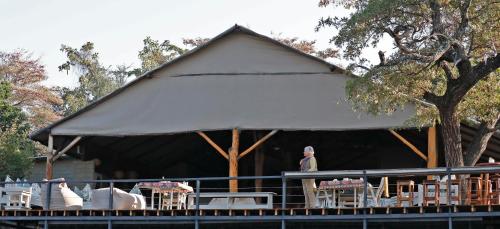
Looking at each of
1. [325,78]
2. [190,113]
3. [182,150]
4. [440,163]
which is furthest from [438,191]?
[182,150]

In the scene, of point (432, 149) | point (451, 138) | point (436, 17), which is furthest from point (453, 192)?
point (432, 149)

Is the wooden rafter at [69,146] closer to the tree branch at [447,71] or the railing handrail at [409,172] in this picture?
the railing handrail at [409,172]

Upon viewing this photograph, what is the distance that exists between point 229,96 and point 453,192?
267 inches

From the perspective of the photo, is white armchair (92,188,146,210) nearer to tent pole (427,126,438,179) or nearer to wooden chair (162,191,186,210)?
wooden chair (162,191,186,210)

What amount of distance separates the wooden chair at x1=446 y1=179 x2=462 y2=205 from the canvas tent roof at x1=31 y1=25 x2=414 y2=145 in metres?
4.66

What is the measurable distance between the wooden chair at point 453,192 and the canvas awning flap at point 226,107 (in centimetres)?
437

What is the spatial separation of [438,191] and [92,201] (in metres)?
5.96

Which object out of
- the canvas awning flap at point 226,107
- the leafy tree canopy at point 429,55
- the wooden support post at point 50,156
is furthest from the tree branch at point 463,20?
the wooden support post at point 50,156

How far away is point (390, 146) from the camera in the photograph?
2500 centimetres

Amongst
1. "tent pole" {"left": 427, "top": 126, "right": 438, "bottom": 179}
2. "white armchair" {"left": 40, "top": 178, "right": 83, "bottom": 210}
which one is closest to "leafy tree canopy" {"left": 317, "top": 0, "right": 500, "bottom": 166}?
"tent pole" {"left": 427, "top": 126, "right": 438, "bottom": 179}

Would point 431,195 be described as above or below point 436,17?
below

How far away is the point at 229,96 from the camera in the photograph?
21609 millimetres

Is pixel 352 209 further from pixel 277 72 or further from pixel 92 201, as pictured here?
pixel 277 72

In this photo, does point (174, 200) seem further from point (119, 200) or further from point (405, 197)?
point (405, 197)
